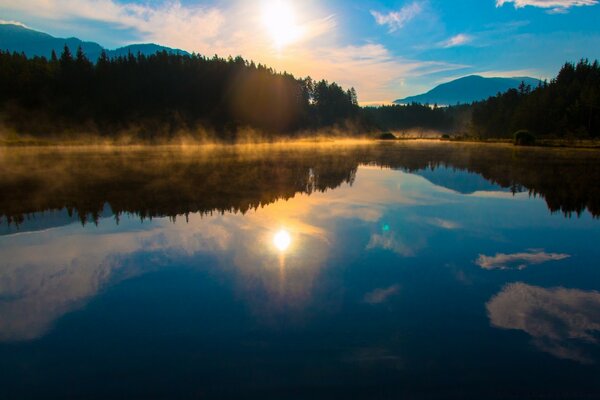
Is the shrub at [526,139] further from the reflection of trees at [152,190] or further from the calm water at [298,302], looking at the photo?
the calm water at [298,302]

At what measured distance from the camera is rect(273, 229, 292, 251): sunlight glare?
9.65m

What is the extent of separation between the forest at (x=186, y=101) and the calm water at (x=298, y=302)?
85796 millimetres

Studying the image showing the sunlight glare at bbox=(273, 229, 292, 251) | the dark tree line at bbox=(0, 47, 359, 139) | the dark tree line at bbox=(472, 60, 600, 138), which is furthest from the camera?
the dark tree line at bbox=(0, 47, 359, 139)

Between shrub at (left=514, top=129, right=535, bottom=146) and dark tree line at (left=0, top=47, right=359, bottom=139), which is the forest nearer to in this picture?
dark tree line at (left=0, top=47, right=359, bottom=139)

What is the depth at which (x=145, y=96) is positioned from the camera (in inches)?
4205

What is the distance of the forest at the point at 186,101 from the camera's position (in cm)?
9112

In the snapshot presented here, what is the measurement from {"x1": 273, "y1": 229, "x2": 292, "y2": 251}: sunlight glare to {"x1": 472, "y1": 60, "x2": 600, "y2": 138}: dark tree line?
89.2m

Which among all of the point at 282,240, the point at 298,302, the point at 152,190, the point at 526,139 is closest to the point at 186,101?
the point at 526,139

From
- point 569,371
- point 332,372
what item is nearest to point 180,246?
point 332,372

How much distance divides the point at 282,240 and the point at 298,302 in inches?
156

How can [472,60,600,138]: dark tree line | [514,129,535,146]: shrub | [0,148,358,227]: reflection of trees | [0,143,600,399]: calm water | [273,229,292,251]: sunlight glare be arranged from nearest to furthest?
[0,143,600,399]: calm water, [273,229,292,251]: sunlight glare, [0,148,358,227]: reflection of trees, [514,129,535,146]: shrub, [472,60,600,138]: dark tree line

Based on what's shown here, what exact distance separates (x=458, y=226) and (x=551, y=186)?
12369mm

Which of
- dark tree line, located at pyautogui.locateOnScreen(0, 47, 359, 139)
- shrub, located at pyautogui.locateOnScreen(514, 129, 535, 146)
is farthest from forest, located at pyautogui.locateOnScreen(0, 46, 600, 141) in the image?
shrub, located at pyautogui.locateOnScreen(514, 129, 535, 146)

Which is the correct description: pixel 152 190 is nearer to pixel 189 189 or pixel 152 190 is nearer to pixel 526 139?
pixel 189 189
